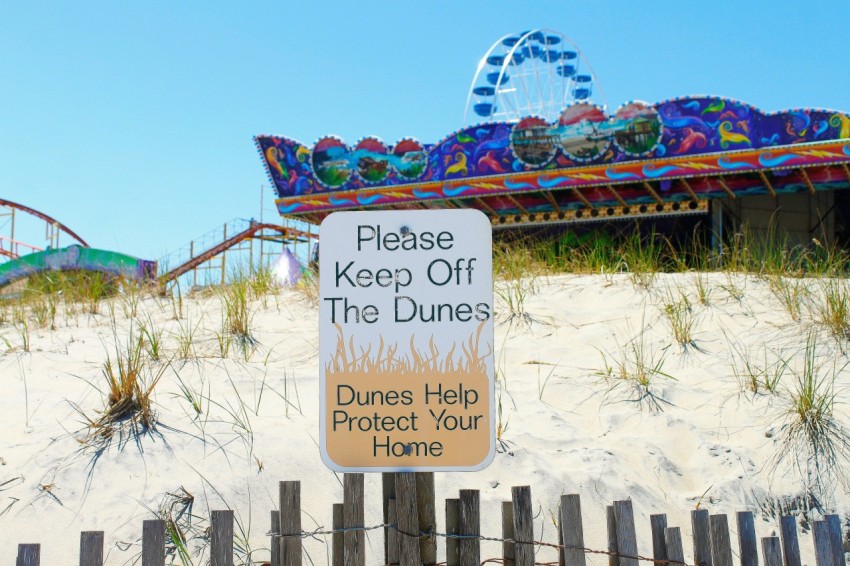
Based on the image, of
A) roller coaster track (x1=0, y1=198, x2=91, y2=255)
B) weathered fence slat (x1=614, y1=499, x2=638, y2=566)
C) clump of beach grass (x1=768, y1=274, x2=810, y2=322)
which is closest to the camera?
weathered fence slat (x1=614, y1=499, x2=638, y2=566)

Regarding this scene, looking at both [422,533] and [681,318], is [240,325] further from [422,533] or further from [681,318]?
[422,533]

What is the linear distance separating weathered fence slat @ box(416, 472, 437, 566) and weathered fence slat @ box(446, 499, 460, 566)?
74 millimetres

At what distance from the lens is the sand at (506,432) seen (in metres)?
4.01

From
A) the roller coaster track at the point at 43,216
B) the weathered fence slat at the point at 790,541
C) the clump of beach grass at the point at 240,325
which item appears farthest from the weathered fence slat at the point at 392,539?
the roller coaster track at the point at 43,216

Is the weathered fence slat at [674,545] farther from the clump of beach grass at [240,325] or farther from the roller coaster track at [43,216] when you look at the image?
the roller coaster track at [43,216]

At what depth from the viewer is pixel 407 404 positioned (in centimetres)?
272

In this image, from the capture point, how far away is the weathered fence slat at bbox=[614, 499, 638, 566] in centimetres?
293

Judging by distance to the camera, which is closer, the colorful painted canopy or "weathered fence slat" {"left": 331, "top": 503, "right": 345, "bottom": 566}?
"weathered fence slat" {"left": 331, "top": 503, "right": 345, "bottom": 566}

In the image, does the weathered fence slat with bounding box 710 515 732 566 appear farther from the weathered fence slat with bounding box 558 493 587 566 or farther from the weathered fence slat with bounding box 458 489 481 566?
the weathered fence slat with bounding box 458 489 481 566

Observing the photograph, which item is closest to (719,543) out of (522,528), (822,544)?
(822,544)

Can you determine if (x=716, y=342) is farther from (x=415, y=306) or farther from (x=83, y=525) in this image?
(x=83, y=525)

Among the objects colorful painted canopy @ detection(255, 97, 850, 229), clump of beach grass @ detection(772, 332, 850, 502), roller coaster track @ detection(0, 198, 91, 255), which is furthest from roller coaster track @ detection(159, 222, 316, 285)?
clump of beach grass @ detection(772, 332, 850, 502)

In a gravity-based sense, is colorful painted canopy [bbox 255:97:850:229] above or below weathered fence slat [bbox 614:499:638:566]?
above

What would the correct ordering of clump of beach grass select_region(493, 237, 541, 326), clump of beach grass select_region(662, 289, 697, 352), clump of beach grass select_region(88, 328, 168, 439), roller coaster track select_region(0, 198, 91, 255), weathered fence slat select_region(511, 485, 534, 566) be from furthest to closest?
roller coaster track select_region(0, 198, 91, 255)
clump of beach grass select_region(493, 237, 541, 326)
clump of beach grass select_region(662, 289, 697, 352)
clump of beach grass select_region(88, 328, 168, 439)
weathered fence slat select_region(511, 485, 534, 566)
